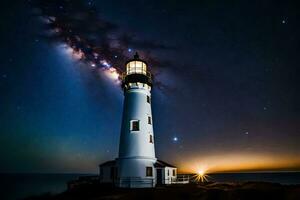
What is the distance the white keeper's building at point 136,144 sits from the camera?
23.7m

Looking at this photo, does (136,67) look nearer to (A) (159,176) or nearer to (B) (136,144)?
(B) (136,144)

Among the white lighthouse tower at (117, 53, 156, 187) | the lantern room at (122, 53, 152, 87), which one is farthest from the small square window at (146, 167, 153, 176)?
the lantern room at (122, 53, 152, 87)

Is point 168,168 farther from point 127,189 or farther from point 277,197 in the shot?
point 277,197

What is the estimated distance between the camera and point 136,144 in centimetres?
2409

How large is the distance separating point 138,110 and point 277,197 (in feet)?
44.7

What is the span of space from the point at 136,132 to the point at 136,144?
1.10m

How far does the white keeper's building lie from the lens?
2366cm

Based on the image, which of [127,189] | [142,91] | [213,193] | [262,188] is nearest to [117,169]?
[127,189]

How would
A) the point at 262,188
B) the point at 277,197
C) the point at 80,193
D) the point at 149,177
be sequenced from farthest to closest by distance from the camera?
the point at 149,177
the point at 80,193
the point at 262,188
the point at 277,197

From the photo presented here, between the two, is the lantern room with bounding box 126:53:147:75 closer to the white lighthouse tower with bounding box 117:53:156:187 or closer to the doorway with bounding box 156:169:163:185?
the white lighthouse tower with bounding box 117:53:156:187

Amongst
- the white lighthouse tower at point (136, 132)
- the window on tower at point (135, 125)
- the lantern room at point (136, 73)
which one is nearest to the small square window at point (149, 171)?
the white lighthouse tower at point (136, 132)

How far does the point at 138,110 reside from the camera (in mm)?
24984

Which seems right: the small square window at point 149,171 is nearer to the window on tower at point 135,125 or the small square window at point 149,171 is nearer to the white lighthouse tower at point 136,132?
the white lighthouse tower at point 136,132

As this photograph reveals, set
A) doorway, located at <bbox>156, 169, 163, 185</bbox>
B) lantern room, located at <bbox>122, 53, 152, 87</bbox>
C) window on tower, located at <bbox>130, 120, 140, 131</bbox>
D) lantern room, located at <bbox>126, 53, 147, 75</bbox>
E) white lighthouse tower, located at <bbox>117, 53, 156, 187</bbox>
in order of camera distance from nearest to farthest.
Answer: white lighthouse tower, located at <bbox>117, 53, 156, 187</bbox>
window on tower, located at <bbox>130, 120, 140, 131</bbox>
doorway, located at <bbox>156, 169, 163, 185</bbox>
lantern room, located at <bbox>122, 53, 152, 87</bbox>
lantern room, located at <bbox>126, 53, 147, 75</bbox>
